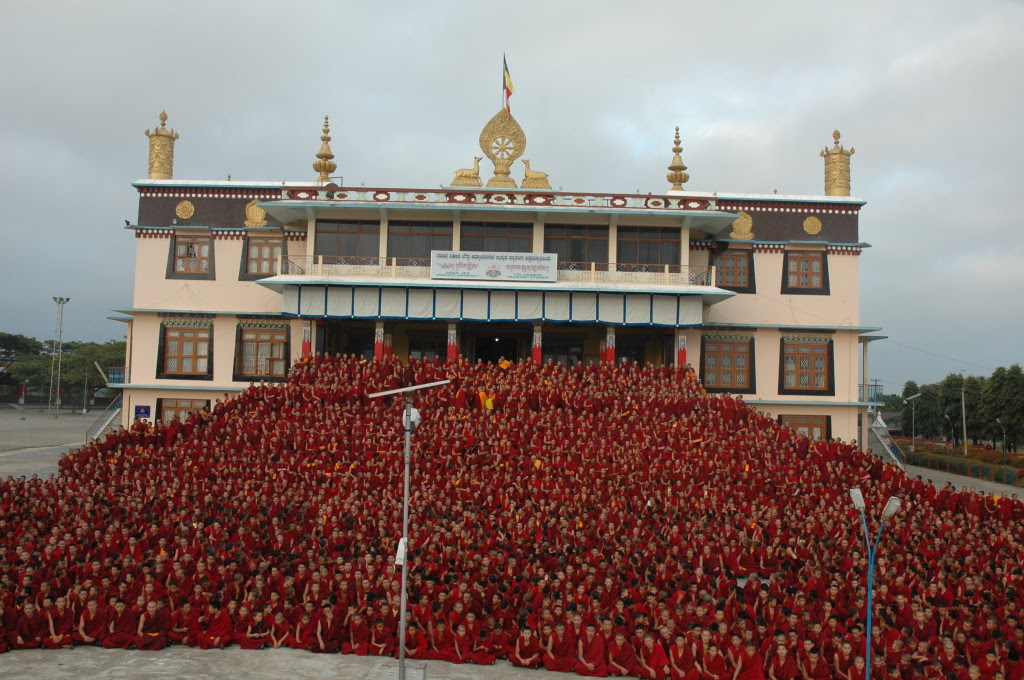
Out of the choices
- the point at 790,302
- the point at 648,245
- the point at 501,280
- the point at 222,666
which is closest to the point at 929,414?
the point at 790,302

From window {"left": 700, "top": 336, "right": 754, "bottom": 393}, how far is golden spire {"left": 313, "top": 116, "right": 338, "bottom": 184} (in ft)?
52.1

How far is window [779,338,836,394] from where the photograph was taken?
33125mm

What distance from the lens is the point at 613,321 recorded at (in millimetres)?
30266

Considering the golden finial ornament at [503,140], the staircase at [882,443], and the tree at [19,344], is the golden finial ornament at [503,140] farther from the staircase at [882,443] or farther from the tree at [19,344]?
the tree at [19,344]

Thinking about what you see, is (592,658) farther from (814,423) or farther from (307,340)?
(814,423)

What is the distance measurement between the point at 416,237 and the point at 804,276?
15028mm

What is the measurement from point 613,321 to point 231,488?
15.6 m

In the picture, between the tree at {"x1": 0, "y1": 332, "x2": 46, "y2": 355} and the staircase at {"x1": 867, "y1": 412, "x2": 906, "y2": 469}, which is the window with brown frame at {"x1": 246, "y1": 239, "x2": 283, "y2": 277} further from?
the tree at {"x1": 0, "y1": 332, "x2": 46, "y2": 355}

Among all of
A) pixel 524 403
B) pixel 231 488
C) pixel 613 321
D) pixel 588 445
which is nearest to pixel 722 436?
pixel 588 445

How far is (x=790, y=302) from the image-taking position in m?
33.4

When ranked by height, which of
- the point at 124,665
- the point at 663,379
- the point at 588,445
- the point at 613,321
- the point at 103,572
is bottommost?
the point at 124,665

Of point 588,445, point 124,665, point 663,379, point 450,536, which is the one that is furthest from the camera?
point 663,379

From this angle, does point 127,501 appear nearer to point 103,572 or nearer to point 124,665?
point 103,572

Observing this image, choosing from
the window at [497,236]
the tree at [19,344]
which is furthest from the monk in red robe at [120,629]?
the tree at [19,344]
